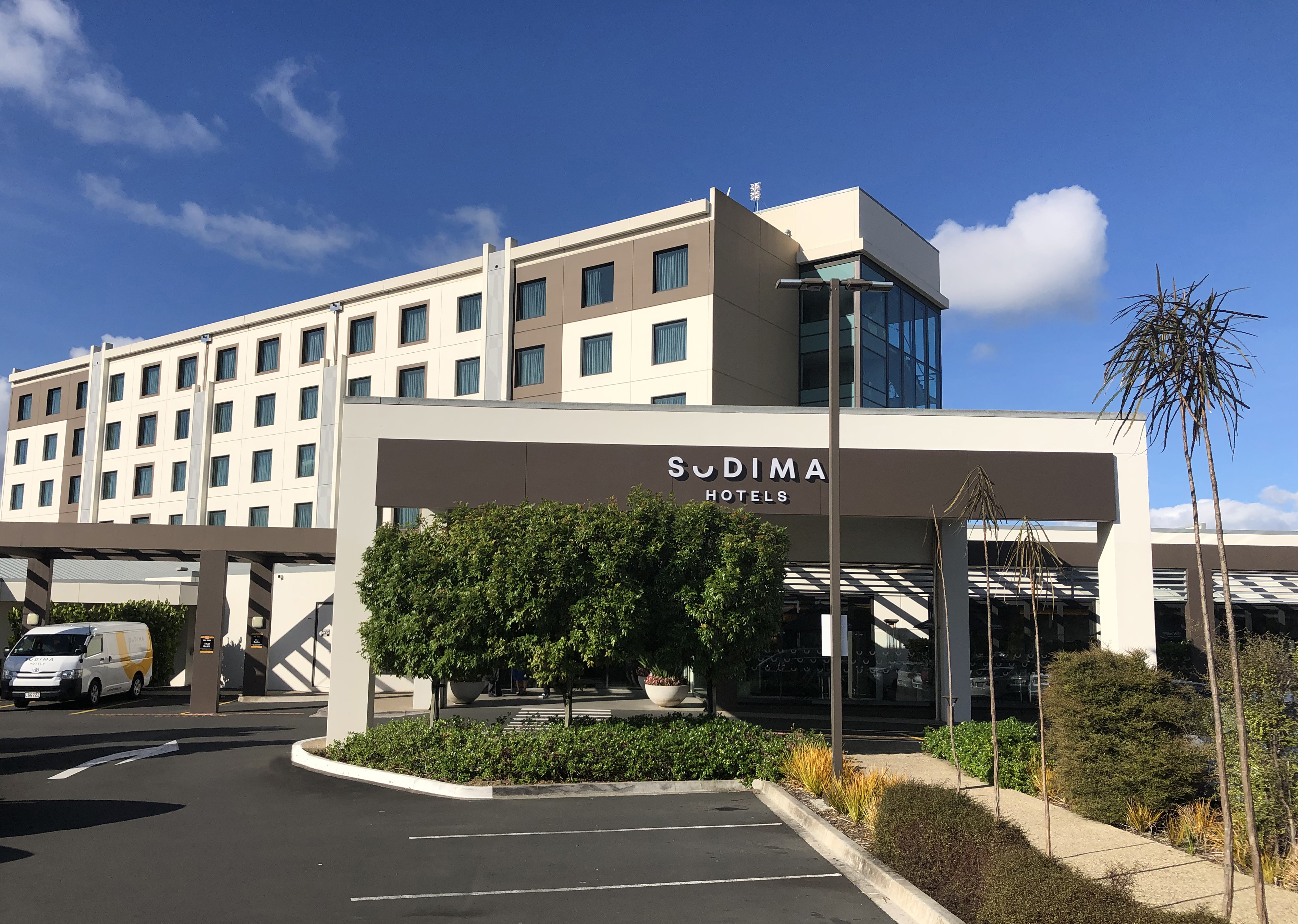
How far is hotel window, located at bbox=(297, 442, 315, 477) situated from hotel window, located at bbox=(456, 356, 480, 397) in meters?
8.18

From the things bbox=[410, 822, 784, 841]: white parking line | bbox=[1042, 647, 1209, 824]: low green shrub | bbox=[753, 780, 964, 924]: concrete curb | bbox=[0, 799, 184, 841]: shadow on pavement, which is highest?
bbox=[1042, 647, 1209, 824]: low green shrub

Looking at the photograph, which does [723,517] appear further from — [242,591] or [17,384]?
[17,384]

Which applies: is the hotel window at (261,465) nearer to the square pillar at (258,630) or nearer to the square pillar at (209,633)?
the square pillar at (258,630)

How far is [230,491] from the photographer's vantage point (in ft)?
145

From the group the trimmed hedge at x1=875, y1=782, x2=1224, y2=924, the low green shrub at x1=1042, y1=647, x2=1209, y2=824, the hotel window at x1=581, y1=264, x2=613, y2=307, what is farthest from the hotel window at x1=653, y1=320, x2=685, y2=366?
the trimmed hedge at x1=875, y1=782, x2=1224, y2=924

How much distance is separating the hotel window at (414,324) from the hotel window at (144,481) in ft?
56.5

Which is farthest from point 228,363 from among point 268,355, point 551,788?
point 551,788

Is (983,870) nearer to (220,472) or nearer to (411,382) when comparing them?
Result: (411,382)

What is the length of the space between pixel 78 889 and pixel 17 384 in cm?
5773

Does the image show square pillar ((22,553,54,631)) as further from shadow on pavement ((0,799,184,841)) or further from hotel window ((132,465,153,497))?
shadow on pavement ((0,799,184,841))

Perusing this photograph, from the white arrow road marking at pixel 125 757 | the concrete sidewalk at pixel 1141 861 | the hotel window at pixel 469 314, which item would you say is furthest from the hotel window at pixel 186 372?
the concrete sidewalk at pixel 1141 861

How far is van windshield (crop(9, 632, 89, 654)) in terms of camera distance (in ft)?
89.7

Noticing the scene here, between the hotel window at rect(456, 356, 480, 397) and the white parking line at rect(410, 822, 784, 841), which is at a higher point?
the hotel window at rect(456, 356, 480, 397)

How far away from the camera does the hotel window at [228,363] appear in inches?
1788
